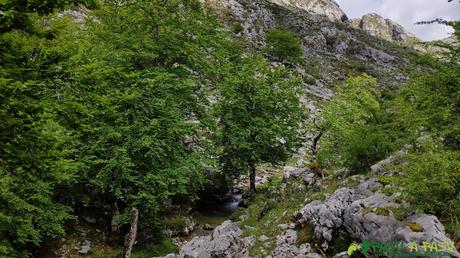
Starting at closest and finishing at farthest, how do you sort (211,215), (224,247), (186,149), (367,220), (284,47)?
(367,220), (224,247), (186,149), (211,215), (284,47)

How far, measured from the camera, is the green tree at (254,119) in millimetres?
24172

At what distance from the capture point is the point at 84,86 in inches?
330

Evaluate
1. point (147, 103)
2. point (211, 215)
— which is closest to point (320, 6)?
point (211, 215)

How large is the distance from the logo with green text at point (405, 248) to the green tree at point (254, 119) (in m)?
14.0

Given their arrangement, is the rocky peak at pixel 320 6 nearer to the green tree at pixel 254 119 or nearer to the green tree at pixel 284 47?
the green tree at pixel 284 47

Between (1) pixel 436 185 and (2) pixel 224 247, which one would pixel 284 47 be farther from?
(1) pixel 436 185

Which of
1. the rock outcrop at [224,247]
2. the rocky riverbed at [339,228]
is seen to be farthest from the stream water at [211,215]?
the rock outcrop at [224,247]

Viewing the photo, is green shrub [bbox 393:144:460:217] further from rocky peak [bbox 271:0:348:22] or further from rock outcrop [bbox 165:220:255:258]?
rocky peak [bbox 271:0:348:22]

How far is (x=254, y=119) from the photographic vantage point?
953 inches

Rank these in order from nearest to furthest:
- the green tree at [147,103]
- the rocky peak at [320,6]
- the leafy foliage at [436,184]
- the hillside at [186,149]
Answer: the hillside at [186,149], the leafy foliage at [436,184], the green tree at [147,103], the rocky peak at [320,6]

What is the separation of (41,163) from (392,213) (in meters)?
8.56

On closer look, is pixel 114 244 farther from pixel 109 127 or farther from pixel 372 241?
pixel 372 241

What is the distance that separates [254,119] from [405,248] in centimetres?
1603

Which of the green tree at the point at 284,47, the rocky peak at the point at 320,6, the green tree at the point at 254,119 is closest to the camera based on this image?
the green tree at the point at 254,119
